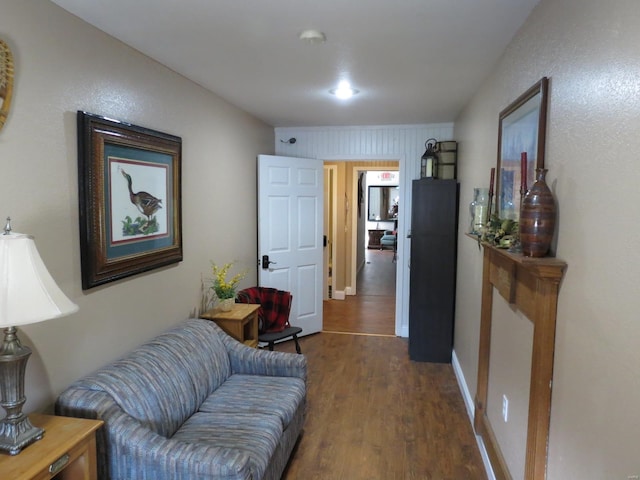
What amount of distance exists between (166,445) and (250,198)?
→ 2.87 m

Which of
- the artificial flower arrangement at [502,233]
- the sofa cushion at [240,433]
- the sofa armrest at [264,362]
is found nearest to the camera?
the artificial flower arrangement at [502,233]

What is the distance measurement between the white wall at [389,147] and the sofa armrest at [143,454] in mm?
3401

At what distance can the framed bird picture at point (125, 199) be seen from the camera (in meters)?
2.04

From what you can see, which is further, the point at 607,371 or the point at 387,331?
the point at 387,331

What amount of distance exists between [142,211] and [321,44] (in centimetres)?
136

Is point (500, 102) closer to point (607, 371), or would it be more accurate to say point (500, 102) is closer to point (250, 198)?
point (607, 371)

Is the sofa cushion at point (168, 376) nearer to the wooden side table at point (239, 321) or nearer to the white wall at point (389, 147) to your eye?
the wooden side table at point (239, 321)

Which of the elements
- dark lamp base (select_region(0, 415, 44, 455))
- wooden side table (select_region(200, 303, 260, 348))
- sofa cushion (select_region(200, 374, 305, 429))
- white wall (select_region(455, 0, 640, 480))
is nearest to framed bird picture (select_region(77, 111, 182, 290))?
wooden side table (select_region(200, 303, 260, 348))

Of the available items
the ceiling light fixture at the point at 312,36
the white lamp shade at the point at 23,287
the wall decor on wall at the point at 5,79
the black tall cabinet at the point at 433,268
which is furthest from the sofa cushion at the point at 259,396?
the ceiling light fixture at the point at 312,36

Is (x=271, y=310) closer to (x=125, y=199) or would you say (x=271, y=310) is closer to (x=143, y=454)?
(x=125, y=199)

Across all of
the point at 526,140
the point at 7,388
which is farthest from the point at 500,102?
the point at 7,388

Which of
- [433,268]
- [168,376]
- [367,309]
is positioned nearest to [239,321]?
[168,376]

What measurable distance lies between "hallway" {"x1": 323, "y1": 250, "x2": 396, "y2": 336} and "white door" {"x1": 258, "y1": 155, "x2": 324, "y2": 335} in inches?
21.1

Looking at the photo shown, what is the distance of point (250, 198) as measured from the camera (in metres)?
4.34
